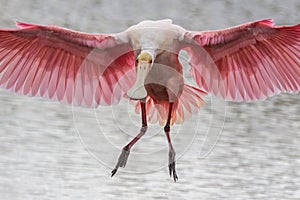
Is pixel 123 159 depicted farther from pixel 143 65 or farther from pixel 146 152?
pixel 146 152

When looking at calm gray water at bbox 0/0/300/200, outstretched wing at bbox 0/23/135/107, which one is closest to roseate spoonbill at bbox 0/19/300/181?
outstretched wing at bbox 0/23/135/107

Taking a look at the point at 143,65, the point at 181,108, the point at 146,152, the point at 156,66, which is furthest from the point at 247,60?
the point at 146,152

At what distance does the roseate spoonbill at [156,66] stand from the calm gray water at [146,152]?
187 millimetres

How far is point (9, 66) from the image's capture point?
14.6 ft

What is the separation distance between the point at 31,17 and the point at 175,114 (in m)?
4.85

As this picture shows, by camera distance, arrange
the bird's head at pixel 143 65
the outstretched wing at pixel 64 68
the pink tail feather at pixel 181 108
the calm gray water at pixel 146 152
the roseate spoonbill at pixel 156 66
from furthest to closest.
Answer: the calm gray water at pixel 146 152 → the pink tail feather at pixel 181 108 → the outstretched wing at pixel 64 68 → the roseate spoonbill at pixel 156 66 → the bird's head at pixel 143 65

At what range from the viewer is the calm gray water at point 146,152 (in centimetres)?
532

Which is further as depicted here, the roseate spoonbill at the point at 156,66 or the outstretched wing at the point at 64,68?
the outstretched wing at the point at 64,68

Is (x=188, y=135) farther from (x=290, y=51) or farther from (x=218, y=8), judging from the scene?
(x=218, y=8)

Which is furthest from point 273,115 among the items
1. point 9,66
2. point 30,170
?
point 9,66

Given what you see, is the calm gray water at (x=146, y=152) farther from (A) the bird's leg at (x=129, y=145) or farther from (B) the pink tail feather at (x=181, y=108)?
(A) the bird's leg at (x=129, y=145)

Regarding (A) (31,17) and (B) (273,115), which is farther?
(A) (31,17)

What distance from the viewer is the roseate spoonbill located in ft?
13.6

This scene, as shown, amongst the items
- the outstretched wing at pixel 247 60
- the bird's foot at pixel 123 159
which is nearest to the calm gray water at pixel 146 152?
the outstretched wing at pixel 247 60
